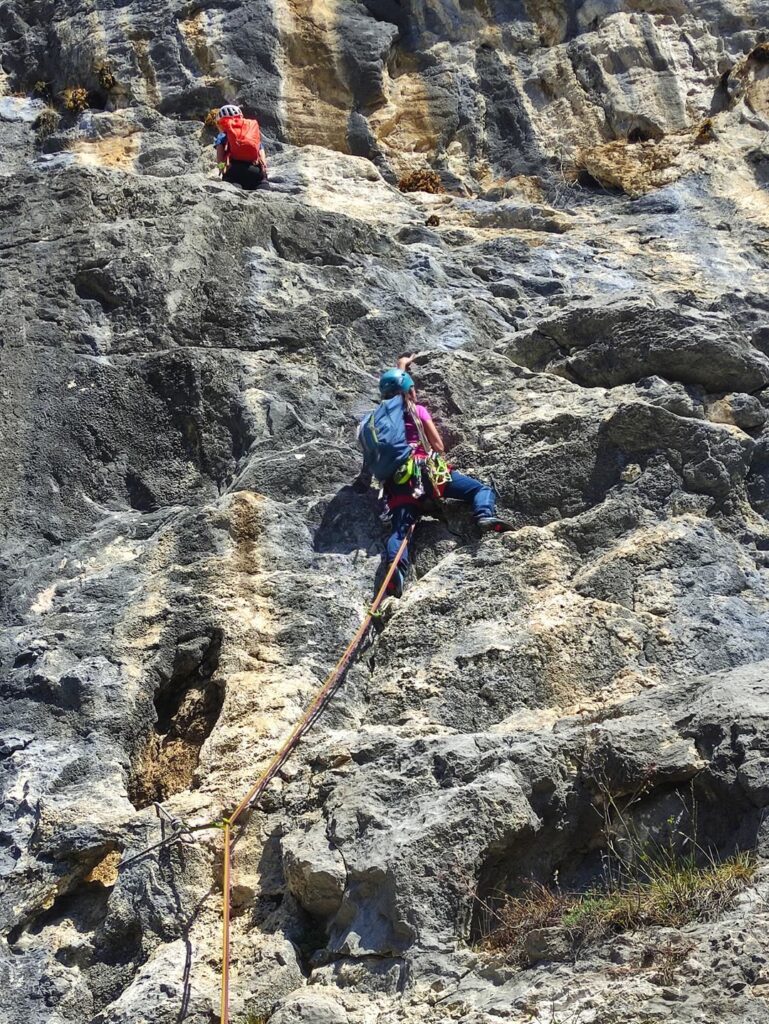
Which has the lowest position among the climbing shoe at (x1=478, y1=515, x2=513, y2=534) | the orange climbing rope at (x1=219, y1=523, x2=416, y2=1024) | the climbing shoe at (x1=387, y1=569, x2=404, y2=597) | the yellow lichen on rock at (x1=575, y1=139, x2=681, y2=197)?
the orange climbing rope at (x1=219, y1=523, x2=416, y2=1024)

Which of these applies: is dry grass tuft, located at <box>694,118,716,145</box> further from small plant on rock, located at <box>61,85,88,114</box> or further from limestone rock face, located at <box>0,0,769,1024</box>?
small plant on rock, located at <box>61,85,88,114</box>

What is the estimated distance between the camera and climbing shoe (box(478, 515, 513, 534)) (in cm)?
995

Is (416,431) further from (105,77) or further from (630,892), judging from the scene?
(105,77)

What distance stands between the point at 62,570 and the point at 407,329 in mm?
4098

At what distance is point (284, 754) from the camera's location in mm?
8555

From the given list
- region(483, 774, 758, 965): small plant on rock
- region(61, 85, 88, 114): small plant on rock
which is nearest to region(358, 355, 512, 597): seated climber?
region(483, 774, 758, 965): small plant on rock

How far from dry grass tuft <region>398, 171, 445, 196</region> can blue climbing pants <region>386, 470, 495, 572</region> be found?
609 cm

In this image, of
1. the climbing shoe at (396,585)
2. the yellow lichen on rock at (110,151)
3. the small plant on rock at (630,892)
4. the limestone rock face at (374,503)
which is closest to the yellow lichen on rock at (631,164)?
the limestone rock face at (374,503)

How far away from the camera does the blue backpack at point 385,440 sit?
33.3 ft

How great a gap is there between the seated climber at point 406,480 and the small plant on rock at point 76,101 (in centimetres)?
748

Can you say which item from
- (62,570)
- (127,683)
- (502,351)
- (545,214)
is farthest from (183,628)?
(545,214)

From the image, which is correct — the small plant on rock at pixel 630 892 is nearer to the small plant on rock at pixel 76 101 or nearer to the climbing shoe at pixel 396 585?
the climbing shoe at pixel 396 585

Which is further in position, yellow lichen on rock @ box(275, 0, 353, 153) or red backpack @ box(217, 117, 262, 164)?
yellow lichen on rock @ box(275, 0, 353, 153)

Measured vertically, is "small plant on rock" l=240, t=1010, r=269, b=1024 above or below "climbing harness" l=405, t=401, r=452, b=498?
below
